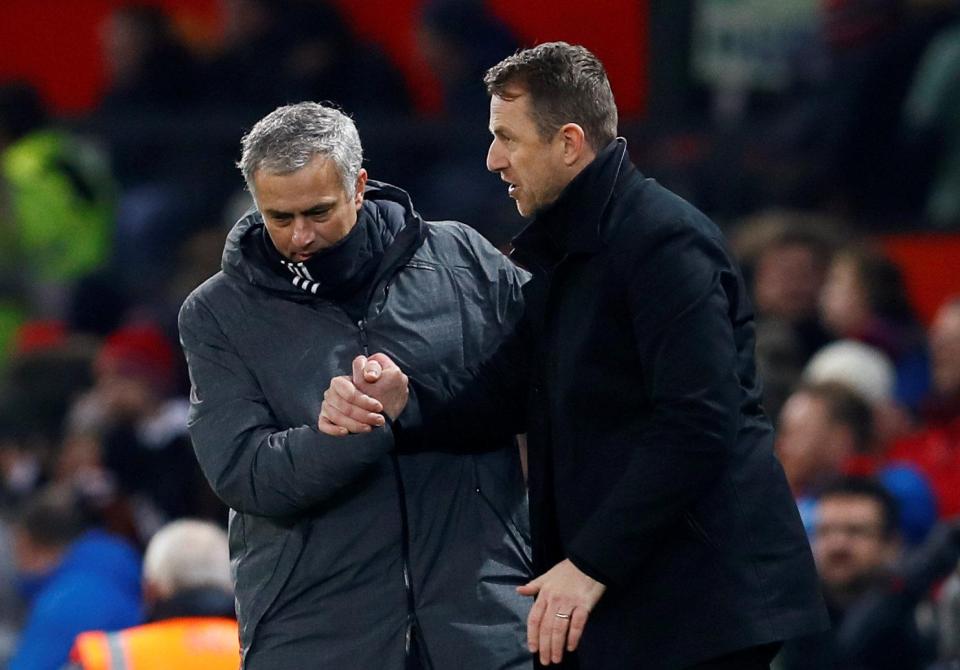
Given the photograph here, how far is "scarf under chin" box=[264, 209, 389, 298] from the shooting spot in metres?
3.48

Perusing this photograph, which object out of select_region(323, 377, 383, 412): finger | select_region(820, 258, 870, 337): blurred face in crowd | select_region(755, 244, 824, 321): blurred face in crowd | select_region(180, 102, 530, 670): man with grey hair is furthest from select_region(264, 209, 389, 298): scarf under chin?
select_region(755, 244, 824, 321): blurred face in crowd

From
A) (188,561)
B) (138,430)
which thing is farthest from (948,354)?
(138,430)

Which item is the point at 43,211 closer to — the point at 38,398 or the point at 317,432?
the point at 38,398


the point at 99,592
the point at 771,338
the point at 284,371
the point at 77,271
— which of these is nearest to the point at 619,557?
the point at 284,371

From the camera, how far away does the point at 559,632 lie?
10.2ft

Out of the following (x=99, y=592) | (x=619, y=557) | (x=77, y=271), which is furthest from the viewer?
(x=77, y=271)

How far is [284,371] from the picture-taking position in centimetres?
351

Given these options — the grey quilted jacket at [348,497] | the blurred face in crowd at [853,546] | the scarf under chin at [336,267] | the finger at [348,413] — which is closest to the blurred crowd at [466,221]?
the blurred face in crowd at [853,546]

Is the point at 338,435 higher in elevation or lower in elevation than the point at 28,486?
higher

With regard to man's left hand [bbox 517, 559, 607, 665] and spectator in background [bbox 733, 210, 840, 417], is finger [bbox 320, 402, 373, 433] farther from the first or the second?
spectator in background [bbox 733, 210, 840, 417]

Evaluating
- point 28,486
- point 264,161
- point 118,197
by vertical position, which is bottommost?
point 28,486

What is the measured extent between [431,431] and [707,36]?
Result: 18.1 ft

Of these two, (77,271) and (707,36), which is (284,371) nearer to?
(707,36)

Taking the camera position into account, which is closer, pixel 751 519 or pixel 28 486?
pixel 751 519
